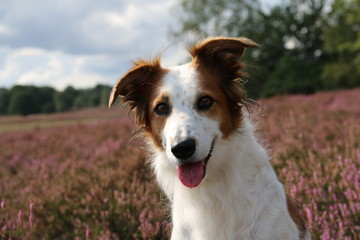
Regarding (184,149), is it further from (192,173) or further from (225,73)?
(225,73)

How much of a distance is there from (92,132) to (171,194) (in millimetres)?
9318

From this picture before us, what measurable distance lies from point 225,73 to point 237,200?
3.68ft

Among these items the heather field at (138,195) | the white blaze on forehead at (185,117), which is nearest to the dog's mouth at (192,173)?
the white blaze on forehead at (185,117)

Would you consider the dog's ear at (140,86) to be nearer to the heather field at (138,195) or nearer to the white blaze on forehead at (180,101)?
the white blaze on forehead at (180,101)

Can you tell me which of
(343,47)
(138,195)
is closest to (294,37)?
(343,47)

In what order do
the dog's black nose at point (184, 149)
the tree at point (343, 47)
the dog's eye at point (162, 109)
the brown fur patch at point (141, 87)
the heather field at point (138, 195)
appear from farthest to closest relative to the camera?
1. the tree at point (343, 47)
2. the heather field at point (138, 195)
3. the brown fur patch at point (141, 87)
4. the dog's eye at point (162, 109)
5. the dog's black nose at point (184, 149)

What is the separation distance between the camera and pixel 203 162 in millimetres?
2557

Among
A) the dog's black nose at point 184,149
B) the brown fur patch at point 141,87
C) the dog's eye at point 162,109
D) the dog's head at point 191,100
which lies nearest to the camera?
the dog's black nose at point 184,149

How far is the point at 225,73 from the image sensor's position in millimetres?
3053

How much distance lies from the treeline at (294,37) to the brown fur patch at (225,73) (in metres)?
26.8

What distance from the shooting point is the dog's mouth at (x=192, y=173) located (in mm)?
2555

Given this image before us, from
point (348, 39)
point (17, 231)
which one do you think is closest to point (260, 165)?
point (17, 231)

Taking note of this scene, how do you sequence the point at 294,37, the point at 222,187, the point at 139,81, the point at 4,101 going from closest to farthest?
1. the point at 222,187
2. the point at 139,81
3. the point at 4,101
4. the point at 294,37

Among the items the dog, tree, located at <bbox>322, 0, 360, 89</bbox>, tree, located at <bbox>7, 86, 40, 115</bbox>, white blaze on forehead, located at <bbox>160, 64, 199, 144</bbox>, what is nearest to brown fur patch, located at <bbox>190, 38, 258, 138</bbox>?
the dog
